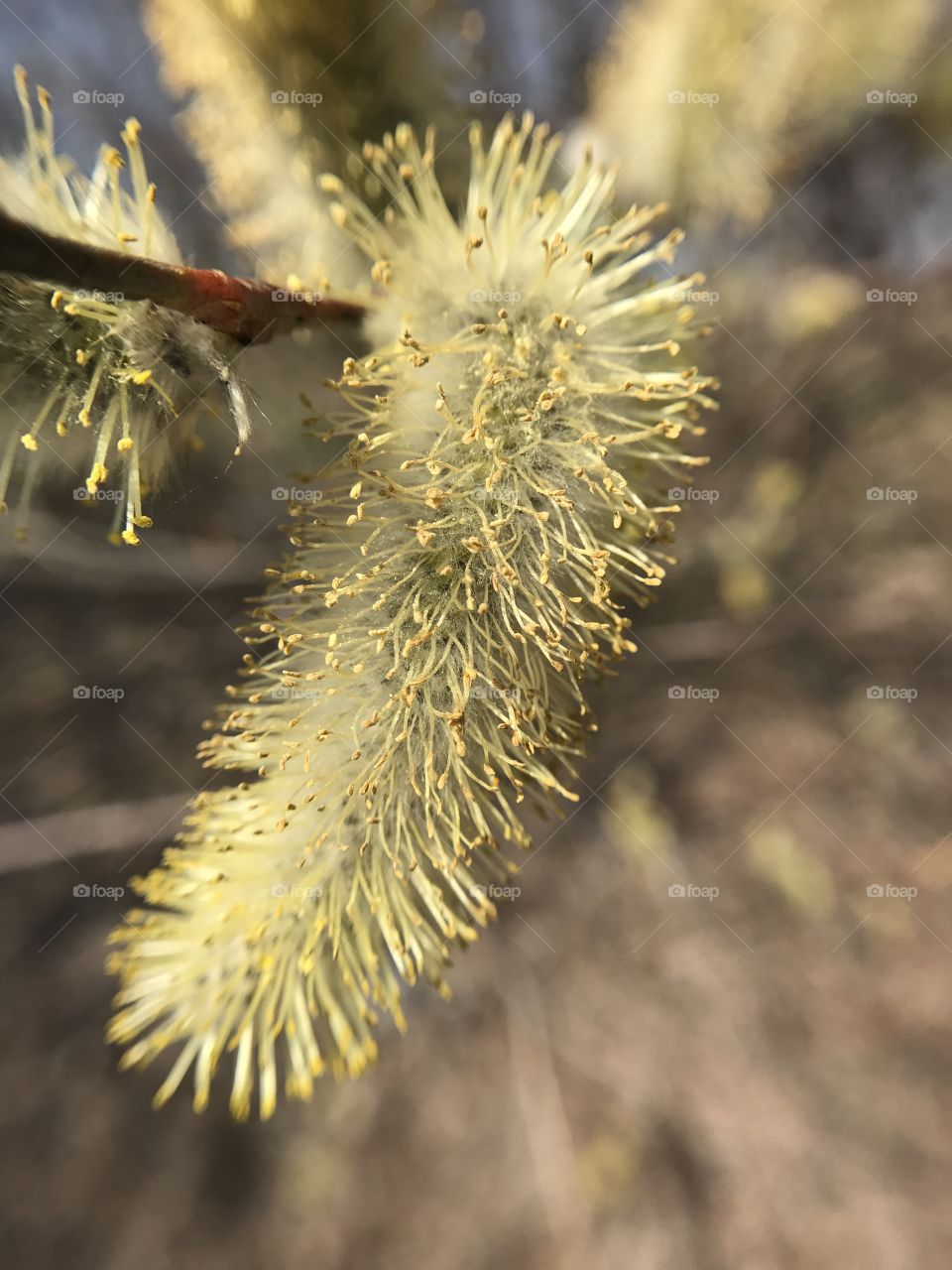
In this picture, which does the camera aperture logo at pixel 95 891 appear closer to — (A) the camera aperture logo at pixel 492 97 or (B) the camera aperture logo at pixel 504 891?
(B) the camera aperture logo at pixel 504 891

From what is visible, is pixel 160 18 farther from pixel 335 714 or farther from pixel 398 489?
pixel 335 714

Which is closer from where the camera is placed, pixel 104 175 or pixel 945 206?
pixel 104 175

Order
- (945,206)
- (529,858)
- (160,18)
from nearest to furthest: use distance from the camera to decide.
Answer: (160,18) < (945,206) < (529,858)

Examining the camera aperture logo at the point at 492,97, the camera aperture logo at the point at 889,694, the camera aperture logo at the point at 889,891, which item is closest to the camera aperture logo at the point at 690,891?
the camera aperture logo at the point at 889,891

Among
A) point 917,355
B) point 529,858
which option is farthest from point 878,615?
point 529,858

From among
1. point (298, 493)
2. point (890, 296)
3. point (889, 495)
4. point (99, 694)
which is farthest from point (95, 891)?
point (890, 296)

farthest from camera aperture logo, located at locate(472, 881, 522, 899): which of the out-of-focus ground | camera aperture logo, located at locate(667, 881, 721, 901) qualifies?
camera aperture logo, located at locate(667, 881, 721, 901)

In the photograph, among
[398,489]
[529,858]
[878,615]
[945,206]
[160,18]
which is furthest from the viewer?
[529,858]
